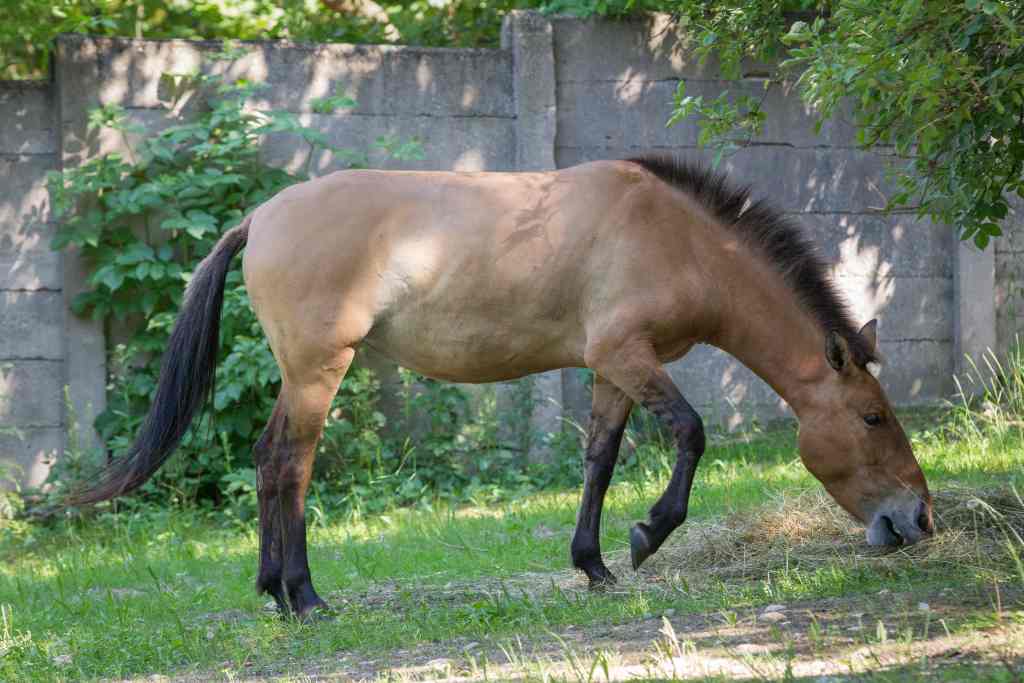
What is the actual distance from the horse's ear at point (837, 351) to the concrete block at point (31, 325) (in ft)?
16.6

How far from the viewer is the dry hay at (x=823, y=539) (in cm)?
476

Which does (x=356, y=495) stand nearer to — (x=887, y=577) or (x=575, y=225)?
(x=575, y=225)

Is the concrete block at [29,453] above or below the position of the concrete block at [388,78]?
below

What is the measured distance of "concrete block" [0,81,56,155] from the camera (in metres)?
7.84

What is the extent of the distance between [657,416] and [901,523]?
106 cm

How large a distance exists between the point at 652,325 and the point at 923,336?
4.52 m

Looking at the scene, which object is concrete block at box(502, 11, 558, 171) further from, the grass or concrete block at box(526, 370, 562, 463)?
the grass

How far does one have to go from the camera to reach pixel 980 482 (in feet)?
20.0

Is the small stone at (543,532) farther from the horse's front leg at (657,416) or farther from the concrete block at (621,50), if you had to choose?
the concrete block at (621,50)

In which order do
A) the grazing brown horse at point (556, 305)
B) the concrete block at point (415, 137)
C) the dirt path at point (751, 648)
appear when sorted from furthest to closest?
1. the concrete block at point (415, 137)
2. the grazing brown horse at point (556, 305)
3. the dirt path at point (751, 648)

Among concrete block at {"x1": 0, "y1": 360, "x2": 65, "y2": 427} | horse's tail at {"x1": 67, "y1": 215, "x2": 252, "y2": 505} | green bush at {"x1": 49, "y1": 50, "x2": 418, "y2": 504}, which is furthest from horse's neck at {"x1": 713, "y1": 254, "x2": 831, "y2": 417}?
concrete block at {"x1": 0, "y1": 360, "x2": 65, "y2": 427}

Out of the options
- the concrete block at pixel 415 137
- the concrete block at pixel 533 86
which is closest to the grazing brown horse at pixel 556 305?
the concrete block at pixel 415 137

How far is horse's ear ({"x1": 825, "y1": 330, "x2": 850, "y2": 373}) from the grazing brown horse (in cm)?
1

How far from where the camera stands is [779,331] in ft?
16.6
